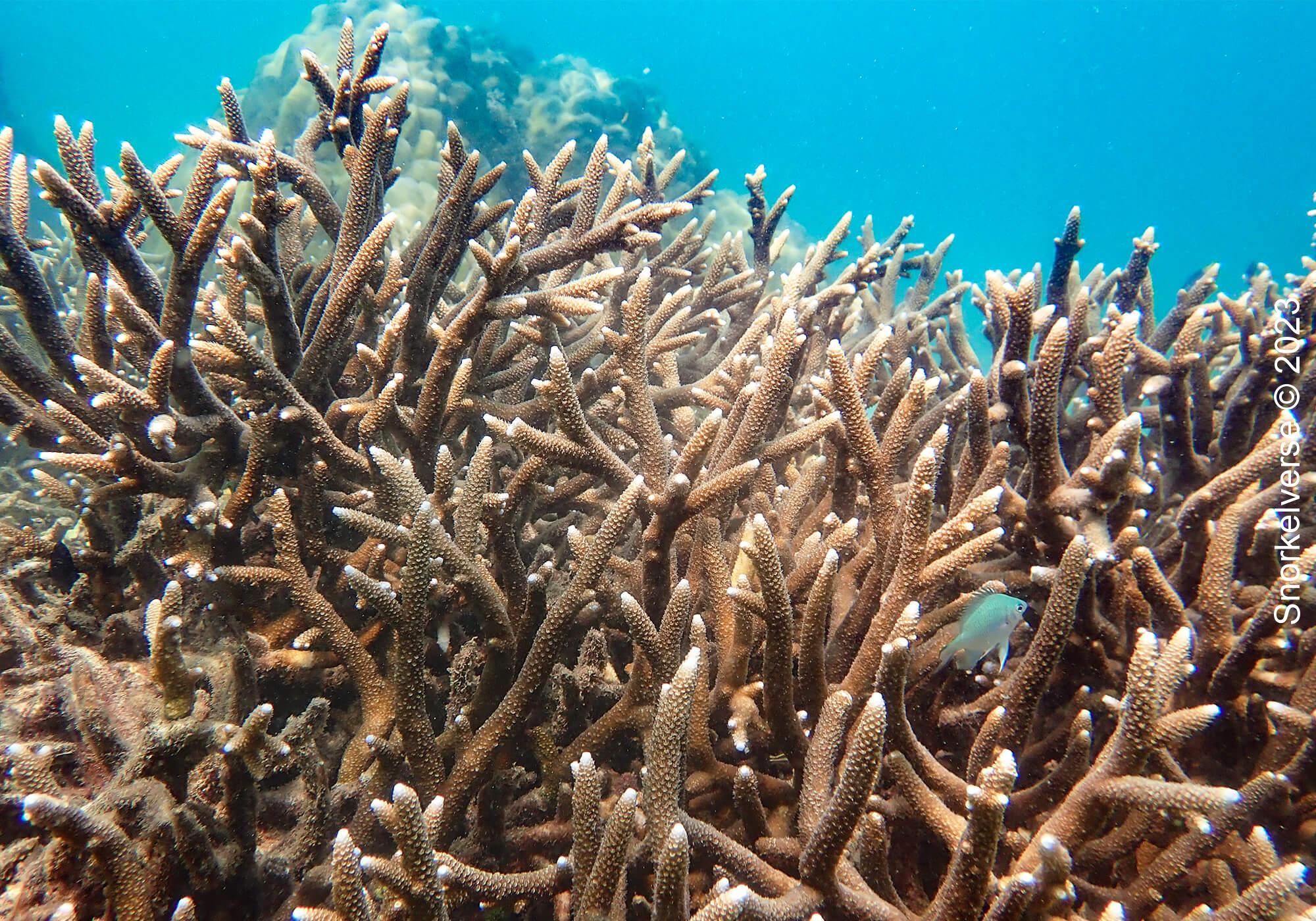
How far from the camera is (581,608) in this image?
1935 mm

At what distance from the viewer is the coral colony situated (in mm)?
1508

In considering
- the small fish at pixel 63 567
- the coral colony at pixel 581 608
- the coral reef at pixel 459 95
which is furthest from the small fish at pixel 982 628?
the coral reef at pixel 459 95

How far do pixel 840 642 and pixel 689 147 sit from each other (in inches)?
782

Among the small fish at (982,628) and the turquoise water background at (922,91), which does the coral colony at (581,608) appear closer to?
the small fish at (982,628)

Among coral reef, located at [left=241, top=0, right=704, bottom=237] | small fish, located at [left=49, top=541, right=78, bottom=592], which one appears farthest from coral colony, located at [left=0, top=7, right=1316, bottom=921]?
coral reef, located at [left=241, top=0, right=704, bottom=237]

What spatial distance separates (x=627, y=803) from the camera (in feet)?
4.56

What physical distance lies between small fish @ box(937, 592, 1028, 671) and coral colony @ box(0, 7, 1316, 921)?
0.03 metres

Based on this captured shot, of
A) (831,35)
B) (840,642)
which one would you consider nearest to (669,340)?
(840,642)

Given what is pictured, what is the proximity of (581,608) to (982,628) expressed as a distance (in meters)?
1.30

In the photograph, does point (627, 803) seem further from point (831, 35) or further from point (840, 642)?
point (831, 35)

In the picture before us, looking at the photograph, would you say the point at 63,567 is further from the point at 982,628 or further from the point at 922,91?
the point at 922,91

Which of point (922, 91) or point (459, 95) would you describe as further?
point (922, 91)

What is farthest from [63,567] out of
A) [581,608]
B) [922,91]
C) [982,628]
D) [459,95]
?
[922,91]

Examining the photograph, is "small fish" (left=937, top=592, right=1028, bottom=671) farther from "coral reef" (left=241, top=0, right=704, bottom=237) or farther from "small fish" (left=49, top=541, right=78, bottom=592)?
"coral reef" (left=241, top=0, right=704, bottom=237)
